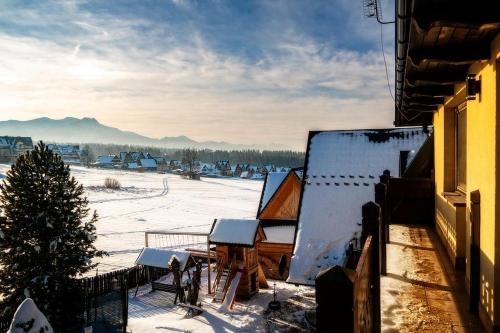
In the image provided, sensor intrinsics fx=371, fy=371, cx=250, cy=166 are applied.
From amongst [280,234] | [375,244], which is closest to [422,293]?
[375,244]

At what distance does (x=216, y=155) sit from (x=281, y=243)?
162718mm

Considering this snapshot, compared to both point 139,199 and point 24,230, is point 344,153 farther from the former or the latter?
point 139,199

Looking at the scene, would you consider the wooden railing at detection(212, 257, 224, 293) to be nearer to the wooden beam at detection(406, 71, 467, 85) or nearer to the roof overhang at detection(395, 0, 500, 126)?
the roof overhang at detection(395, 0, 500, 126)

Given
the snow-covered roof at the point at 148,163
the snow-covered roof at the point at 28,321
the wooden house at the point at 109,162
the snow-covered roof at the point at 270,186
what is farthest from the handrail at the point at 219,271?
the wooden house at the point at 109,162

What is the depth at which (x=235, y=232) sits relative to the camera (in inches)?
621

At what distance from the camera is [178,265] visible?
14.9 meters

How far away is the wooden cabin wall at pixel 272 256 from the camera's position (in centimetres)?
1844

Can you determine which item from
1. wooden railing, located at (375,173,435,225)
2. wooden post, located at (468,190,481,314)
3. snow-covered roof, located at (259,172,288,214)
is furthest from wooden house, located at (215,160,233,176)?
wooden post, located at (468,190,481,314)

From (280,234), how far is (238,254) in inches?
139

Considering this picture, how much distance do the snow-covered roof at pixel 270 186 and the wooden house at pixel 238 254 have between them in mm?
3727

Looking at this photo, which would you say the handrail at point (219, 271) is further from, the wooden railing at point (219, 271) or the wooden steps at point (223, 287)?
the wooden steps at point (223, 287)

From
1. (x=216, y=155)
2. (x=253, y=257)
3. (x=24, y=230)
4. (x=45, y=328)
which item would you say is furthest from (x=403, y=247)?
(x=216, y=155)

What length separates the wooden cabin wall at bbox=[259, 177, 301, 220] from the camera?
19.5 metres

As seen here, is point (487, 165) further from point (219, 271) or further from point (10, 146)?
point (10, 146)
